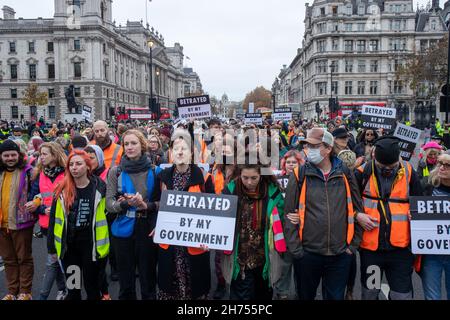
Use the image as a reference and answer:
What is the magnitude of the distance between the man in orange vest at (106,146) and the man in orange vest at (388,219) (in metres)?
3.95

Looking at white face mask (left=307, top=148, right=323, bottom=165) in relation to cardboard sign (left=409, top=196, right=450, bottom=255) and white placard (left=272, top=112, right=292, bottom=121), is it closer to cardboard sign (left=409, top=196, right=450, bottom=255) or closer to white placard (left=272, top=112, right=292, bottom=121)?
cardboard sign (left=409, top=196, right=450, bottom=255)

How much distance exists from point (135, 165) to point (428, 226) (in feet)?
10.4

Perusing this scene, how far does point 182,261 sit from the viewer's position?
446 cm

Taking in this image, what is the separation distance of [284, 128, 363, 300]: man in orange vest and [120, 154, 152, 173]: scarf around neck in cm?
166

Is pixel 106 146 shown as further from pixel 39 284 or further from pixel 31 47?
pixel 31 47

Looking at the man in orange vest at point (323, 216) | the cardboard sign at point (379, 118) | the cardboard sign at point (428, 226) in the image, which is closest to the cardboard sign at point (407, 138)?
the cardboard sign at point (379, 118)

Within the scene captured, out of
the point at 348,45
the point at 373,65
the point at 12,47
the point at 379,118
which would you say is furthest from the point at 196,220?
the point at 12,47

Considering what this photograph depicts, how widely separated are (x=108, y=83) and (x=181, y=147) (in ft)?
246

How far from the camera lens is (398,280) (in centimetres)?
414

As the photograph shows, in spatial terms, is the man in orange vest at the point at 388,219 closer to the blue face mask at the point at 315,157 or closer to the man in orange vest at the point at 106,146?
the blue face mask at the point at 315,157

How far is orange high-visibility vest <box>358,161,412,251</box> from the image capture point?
413cm

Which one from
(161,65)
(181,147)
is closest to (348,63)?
(161,65)

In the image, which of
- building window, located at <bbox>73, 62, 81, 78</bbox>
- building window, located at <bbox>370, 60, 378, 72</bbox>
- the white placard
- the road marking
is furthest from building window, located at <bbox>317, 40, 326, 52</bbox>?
the road marking

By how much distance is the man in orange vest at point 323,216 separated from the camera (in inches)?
156
